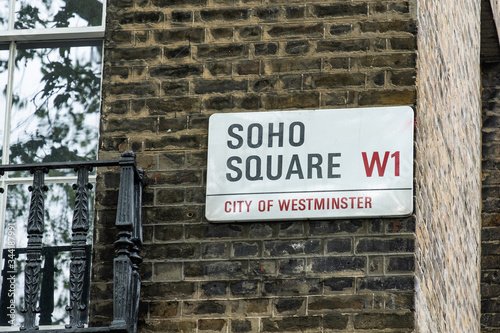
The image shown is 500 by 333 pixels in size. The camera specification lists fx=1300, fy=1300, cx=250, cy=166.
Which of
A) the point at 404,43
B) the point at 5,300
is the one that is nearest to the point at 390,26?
the point at 404,43

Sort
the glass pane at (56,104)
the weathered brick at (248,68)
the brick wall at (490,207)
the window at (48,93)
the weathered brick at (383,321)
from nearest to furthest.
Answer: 1. the weathered brick at (383,321)
2. the weathered brick at (248,68)
3. the window at (48,93)
4. the glass pane at (56,104)
5. the brick wall at (490,207)

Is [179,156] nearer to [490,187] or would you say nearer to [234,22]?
[234,22]

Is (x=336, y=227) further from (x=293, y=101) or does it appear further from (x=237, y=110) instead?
(x=237, y=110)

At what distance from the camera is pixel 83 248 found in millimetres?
7684

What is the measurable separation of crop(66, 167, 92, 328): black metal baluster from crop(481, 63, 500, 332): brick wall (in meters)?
5.71

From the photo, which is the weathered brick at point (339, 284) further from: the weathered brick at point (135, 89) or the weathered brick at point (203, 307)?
the weathered brick at point (135, 89)

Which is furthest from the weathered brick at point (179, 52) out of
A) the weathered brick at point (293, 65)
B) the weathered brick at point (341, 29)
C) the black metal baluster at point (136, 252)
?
the weathered brick at point (341, 29)

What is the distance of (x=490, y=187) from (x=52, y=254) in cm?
603

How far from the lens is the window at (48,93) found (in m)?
8.36

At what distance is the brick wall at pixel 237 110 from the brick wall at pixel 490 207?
4.99 metres

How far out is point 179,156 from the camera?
26.8 ft

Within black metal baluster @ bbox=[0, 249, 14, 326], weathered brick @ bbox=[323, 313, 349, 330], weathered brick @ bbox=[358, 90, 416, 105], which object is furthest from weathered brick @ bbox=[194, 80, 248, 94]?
black metal baluster @ bbox=[0, 249, 14, 326]

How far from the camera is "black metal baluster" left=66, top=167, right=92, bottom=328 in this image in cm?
761

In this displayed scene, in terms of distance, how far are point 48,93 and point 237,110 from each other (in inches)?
52.7
